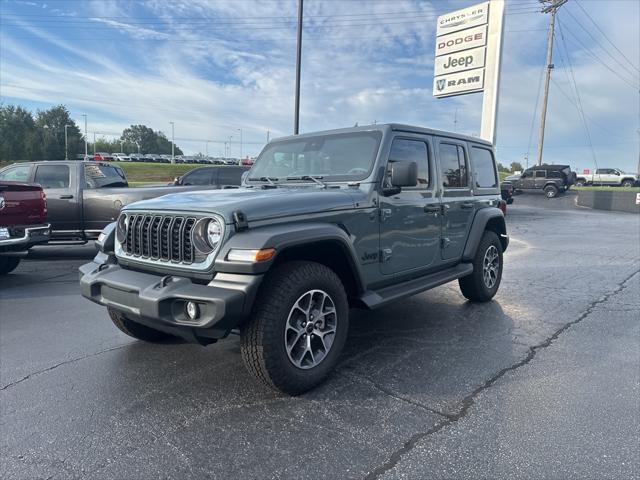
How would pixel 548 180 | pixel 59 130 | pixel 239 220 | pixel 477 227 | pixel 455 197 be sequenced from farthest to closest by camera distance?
pixel 59 130, pixel 548 180, pixel 477 227, pixel 455 197, pixel 239 220

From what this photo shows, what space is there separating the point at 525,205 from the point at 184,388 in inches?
1017

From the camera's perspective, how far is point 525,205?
83.5ft

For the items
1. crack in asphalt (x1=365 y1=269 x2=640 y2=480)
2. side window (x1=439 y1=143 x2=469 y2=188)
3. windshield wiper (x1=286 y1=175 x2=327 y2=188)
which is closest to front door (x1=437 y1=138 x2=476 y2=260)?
side window (x1=439 y1=143 x2=469 y2=188)

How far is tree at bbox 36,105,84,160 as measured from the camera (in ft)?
269

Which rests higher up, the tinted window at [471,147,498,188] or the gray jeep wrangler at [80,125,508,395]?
the tinted window at [471,147,498,188]

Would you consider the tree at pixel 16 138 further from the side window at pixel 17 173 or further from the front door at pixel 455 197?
the front door at pixel 455 197

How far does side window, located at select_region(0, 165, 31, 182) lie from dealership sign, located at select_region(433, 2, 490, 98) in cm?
1482

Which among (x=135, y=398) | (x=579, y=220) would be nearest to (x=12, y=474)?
(x=135, y=398)

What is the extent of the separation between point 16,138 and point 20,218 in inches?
3258

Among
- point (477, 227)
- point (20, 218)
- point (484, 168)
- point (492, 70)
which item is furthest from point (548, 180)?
point (20, 218)

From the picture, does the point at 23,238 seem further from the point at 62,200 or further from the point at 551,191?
the point at 551,191

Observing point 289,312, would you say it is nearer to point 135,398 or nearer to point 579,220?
point 135,398

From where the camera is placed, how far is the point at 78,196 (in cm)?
829

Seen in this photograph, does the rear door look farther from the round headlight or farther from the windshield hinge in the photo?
the windshield hinge
